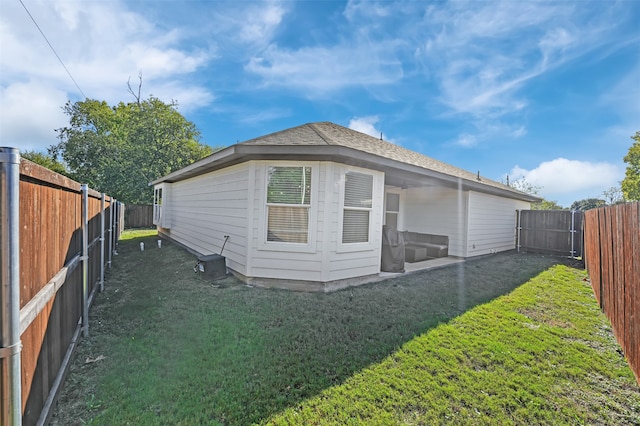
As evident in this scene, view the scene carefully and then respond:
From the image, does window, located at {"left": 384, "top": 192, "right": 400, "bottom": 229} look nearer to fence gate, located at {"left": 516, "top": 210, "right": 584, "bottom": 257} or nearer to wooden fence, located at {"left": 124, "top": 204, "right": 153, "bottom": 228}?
fence gate, located at {"left": 516, "top": 210, "right": 584, "bottom": 257}

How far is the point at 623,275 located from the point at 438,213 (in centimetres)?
640

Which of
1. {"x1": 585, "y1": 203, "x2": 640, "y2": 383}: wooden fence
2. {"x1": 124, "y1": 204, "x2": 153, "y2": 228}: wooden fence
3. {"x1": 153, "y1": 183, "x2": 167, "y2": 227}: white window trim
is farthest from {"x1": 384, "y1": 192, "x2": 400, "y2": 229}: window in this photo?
{"x1": 124, "y1": 204, "x2": 153, "y2": 228}: wooden fence

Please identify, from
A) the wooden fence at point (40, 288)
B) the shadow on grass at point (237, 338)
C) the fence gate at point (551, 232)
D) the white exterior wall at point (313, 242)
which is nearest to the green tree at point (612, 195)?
Result: the fence gate at point (551, 232)

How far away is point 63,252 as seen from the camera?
102 inches

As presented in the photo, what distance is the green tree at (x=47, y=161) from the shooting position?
2314cm

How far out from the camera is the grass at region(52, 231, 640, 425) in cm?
232

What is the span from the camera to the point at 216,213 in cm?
747

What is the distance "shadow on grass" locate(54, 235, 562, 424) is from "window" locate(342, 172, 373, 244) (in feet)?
3.55

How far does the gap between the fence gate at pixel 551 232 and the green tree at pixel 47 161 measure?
3049 cm

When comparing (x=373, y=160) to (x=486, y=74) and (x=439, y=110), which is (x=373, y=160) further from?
(x=439, y=110)

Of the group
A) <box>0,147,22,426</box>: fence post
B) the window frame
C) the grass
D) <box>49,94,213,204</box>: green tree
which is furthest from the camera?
<box>49,94,213,204</box>: green tree

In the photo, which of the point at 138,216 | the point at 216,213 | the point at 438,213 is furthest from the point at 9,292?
the point at 138,216

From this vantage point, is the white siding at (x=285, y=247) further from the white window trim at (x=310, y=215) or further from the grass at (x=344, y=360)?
the grass at (x=344, y=360)

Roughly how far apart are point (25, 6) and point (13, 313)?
1019 cm
